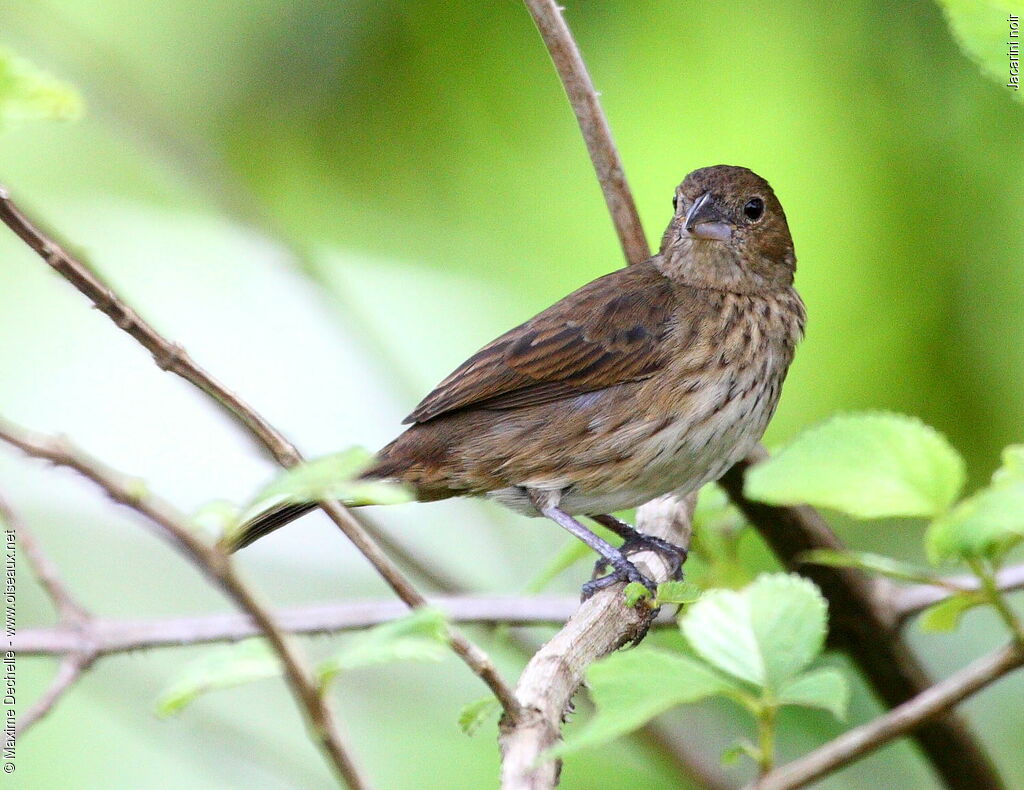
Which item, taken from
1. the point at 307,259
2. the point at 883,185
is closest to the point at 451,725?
the point at 307,259

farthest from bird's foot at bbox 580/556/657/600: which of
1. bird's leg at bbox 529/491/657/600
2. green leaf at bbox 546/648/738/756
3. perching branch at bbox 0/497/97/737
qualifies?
green leaf at bbox 546/648/738/756

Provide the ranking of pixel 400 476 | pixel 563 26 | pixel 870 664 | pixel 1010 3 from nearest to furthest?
1. pixel 1010 3
2. pixel 563 26
3. pixel 870 664
4. pixel 400 476

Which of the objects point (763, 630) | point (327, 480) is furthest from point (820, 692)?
point (327, 480)

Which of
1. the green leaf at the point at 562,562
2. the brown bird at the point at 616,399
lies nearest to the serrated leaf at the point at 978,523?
the green leaf at the point at 562,562

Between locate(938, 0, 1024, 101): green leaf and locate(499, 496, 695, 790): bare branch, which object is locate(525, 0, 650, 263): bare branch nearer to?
locate(499, 496, 695, 790): bare branch

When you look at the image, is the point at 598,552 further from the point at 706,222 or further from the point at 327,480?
the point at 327,480

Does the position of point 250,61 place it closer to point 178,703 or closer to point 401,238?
point 401,238
